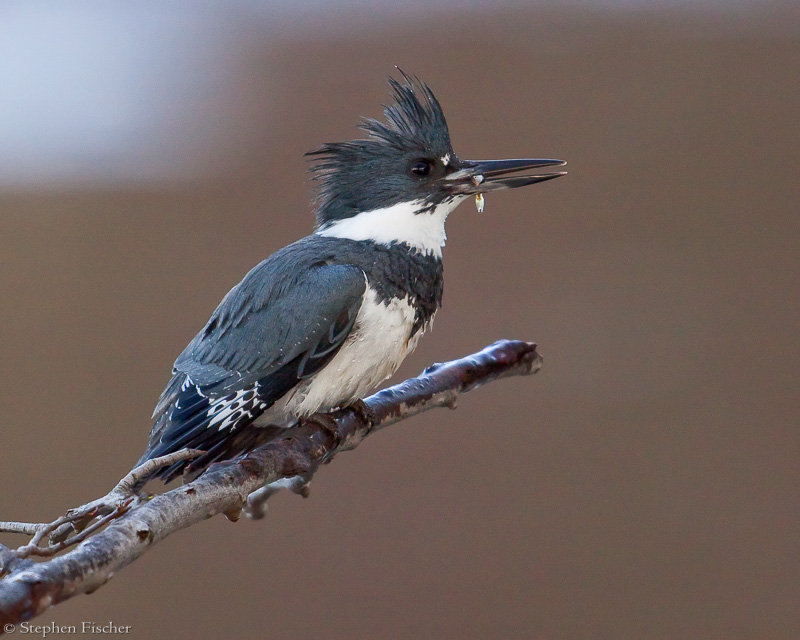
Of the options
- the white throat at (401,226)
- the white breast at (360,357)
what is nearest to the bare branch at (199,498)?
the white breast at (360,357)

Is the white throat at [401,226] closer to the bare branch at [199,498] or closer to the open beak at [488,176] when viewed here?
the open beak at [488,176]

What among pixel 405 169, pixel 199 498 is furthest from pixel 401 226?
pixel 199 498

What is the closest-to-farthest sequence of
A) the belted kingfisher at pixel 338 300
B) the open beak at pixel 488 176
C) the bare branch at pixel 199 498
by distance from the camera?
the bare branch at pixel 199 498
the belted kingfisher at pixel 338 300
the open beak at pixel 488 176

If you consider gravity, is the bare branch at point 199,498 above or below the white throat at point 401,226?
below

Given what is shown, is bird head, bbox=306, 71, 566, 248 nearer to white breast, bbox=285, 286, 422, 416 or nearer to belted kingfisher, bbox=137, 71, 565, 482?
belted kingfisher, bbox=137, 71, 565, 482

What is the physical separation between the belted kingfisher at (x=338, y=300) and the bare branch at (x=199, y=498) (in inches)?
1.9

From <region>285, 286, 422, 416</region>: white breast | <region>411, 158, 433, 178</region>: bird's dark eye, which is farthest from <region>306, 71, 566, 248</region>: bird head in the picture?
<region>285, 286, 422, 416</region>: white breast

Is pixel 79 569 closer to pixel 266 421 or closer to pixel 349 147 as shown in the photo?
pixel 266 421

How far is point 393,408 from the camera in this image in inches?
40.7

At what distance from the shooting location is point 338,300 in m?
0.94

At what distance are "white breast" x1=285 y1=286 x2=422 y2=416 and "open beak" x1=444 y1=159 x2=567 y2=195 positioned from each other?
7.0 inches

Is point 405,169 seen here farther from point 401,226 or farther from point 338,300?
point 338,300

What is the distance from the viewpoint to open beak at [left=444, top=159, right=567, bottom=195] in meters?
1.02

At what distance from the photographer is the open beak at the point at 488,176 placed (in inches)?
40.2
